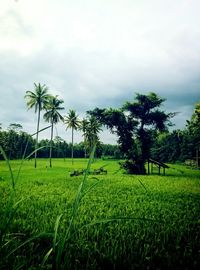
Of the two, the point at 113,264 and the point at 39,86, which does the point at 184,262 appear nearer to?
the point at 113,264

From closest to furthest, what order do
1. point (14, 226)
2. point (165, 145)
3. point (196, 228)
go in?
point (14, 226) < point (196, 228) < point (165, 145)

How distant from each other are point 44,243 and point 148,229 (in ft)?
6.43

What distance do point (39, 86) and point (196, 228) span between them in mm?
42071

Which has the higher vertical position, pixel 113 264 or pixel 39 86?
pixel 39 86

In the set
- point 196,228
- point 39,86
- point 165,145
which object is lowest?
point 196,228

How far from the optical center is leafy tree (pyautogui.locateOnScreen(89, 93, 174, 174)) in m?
29.5

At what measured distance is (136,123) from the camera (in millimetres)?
30672

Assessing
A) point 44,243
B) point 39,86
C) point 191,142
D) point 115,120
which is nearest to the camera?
point 44,243

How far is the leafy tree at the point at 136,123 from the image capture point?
2945 cm

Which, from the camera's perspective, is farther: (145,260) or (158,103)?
(158,103)

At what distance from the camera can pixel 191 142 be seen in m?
64.3

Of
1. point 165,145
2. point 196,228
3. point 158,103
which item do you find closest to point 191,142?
point 165,145

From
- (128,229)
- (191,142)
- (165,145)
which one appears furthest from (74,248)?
(165,145)

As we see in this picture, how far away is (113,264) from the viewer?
10.3ft
